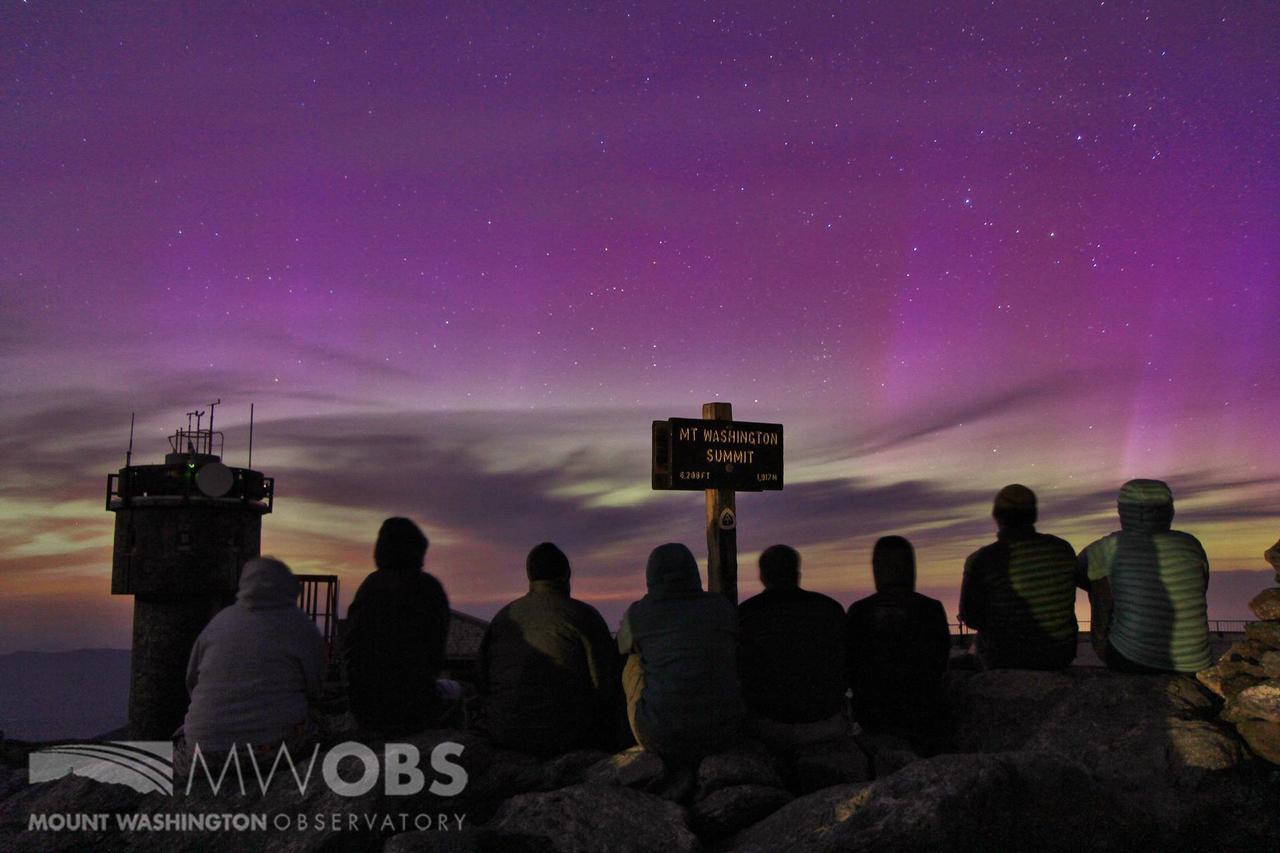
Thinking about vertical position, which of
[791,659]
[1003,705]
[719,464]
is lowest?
[1003,705]

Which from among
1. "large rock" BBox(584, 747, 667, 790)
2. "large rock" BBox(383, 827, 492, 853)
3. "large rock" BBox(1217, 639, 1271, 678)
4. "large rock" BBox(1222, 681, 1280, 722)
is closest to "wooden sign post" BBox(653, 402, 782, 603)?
"large rock" BBox(584, 747, 667, 790)

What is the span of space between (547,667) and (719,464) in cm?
434

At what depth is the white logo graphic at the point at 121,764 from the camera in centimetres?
736

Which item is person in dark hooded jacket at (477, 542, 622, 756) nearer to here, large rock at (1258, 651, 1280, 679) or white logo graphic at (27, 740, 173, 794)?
white logo graphic at (27, 740, 173, 794)

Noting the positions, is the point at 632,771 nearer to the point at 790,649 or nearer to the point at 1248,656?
the point at 790,649

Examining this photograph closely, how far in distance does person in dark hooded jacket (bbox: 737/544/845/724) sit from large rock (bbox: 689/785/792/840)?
1.22m

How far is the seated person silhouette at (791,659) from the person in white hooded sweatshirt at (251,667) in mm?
3239

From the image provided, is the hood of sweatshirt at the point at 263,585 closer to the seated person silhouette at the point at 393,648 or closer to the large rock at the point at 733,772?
the seated person silhouette at the point at 393,648

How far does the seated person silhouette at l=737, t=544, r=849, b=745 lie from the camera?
7.21 metres

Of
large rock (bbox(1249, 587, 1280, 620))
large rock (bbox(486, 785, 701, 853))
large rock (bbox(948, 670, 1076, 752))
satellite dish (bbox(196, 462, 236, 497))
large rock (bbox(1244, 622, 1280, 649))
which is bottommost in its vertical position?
large rock (bbox(486, 785, 701, 853))

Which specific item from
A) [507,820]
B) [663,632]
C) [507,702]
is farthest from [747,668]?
[507,820]

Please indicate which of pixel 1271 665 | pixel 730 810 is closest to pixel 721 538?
pixel 730 810

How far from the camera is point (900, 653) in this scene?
750cm

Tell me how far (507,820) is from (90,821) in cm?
312
